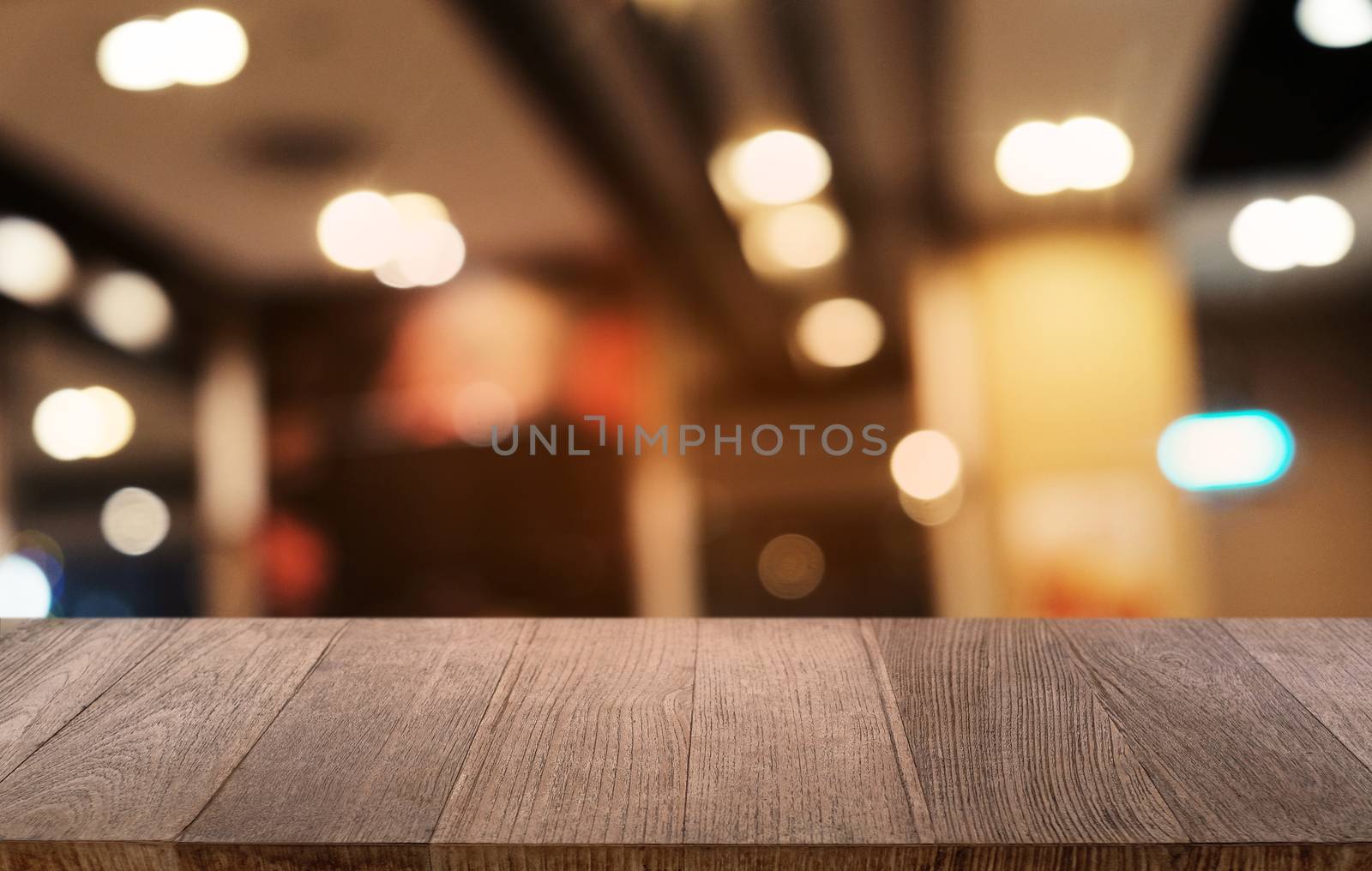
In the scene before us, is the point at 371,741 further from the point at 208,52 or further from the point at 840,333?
the point at 208,52

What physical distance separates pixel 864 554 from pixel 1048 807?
1.40 feet

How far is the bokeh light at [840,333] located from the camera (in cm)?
108

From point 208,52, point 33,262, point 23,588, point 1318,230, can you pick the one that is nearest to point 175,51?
point 208,52

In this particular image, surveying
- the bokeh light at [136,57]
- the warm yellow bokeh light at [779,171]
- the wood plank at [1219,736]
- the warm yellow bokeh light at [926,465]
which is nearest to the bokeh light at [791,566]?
the warm yellow bokeh light at [926,465]

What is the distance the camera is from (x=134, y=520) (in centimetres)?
113

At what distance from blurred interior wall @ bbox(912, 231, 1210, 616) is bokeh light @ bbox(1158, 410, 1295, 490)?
0.04 feet

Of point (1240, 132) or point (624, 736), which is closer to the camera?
point (624, 736)

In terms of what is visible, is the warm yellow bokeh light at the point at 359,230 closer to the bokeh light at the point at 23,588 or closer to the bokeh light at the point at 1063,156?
the bokeh light at the point at 23,588

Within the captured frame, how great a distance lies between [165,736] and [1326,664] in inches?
32.0

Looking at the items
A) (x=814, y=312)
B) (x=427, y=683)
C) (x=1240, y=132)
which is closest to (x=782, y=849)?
(x=427, y=683)

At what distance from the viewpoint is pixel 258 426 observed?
1132 millimetres

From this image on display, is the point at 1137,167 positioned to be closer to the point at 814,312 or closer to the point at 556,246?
the point at 814,312

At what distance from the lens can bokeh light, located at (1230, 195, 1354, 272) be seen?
1.08 meters

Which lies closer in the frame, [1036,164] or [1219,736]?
[1219,736]
